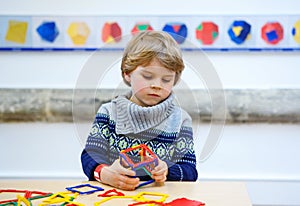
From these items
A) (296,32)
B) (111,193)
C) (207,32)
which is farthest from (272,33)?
(111,193)

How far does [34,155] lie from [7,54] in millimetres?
567

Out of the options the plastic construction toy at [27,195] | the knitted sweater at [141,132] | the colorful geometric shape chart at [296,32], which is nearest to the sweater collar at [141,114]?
the knitted sweater at [141,132]

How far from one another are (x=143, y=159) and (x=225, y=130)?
56.0 inches

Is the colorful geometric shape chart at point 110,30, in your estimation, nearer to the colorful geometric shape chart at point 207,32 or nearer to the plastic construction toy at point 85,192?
the colorful geometric shape chart at point 207,32

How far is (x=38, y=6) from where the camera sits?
2473 millimetres

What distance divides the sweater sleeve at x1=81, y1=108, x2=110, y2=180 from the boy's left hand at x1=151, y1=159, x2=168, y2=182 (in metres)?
0.14

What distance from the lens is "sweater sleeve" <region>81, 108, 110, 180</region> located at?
1177mm

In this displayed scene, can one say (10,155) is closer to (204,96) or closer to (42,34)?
(42,34)

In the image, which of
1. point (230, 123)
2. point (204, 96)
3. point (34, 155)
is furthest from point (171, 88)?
point (34, 155)

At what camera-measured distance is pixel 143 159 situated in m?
1.10

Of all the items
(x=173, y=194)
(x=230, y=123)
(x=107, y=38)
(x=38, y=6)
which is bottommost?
(x=173, y=194)

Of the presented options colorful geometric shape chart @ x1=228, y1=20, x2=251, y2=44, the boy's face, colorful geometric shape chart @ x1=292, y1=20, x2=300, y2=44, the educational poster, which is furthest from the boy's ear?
colorful geometric shape chart @ x1=292, y1=20, x2=300, y2=44

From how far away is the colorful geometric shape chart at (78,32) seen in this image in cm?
246

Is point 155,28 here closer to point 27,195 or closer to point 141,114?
point 141,114
